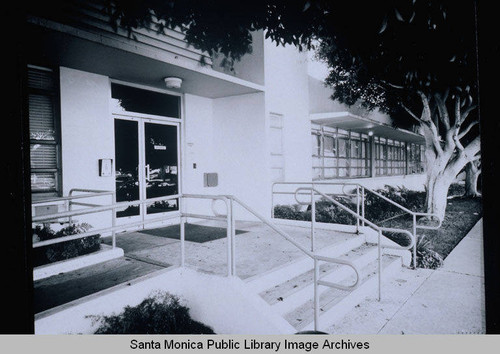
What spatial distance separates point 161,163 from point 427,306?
6.09 metres

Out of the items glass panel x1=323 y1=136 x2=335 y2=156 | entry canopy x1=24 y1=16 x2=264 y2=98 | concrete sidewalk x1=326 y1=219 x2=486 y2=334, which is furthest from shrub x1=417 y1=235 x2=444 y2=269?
glass panel x1=323 y1=136 x2=335 y2=156

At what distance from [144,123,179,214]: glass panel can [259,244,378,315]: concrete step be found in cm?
425

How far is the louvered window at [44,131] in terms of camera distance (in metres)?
5.63

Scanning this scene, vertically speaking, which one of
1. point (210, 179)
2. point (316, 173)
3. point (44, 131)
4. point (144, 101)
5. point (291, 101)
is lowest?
point (210, 179)

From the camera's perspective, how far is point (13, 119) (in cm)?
128

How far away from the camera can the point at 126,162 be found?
7129mm

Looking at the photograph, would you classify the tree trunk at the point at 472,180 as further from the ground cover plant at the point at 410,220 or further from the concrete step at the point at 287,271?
the concrete step at the point at 287,271

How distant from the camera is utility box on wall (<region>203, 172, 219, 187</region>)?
8492mm

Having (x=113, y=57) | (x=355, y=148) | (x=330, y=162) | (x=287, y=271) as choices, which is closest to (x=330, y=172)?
(x=330, y=162)

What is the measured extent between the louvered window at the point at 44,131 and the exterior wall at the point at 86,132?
135mm

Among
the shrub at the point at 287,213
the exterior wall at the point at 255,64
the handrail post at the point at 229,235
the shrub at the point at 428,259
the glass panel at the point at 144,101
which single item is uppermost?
the exterior wall at the point at 255,64

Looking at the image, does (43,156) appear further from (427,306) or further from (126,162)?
(427,306)

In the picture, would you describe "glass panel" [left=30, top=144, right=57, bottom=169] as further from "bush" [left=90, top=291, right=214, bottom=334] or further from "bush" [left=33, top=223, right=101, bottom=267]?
"bush" [left=90, top=291, right=214, bottom=334]

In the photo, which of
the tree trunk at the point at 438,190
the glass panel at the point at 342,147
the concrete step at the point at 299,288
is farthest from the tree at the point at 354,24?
the glass panel at the point at 342,147
